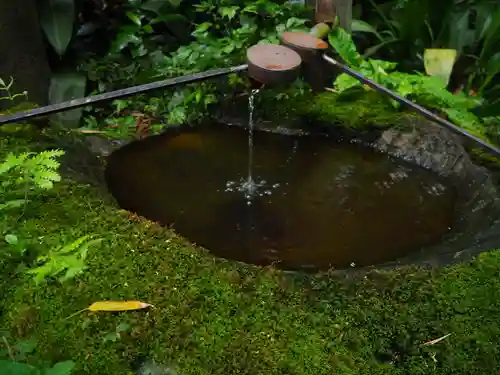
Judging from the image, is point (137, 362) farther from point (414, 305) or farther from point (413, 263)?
point (413, 263)

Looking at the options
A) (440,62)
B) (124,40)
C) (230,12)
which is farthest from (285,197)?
(124,40)

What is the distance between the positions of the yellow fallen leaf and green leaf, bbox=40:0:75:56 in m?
2.32

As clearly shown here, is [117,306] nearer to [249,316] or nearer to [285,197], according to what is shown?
[249,316]

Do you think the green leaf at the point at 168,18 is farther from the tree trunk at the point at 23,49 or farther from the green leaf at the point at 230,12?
the tree trunk at the point at 23,49

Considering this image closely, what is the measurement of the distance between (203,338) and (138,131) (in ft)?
5.45

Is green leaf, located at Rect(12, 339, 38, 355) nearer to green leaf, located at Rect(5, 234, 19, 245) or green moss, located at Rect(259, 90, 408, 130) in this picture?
green leaf, located at Rect(5, 234, 19, 245)

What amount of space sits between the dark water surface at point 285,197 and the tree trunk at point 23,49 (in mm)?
994

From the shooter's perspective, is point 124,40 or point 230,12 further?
point 124,40

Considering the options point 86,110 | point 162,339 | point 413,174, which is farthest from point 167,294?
point 86,110

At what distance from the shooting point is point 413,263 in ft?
5.93

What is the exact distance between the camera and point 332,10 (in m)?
3.10

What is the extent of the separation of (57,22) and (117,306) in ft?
8.03

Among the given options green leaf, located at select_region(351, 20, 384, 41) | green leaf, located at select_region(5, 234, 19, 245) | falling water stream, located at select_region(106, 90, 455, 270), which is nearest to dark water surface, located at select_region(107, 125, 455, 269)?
falling water stream, located at select_region(106, 90, 455, 270)

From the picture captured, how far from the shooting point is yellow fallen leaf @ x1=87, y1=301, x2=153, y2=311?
5.10ft
